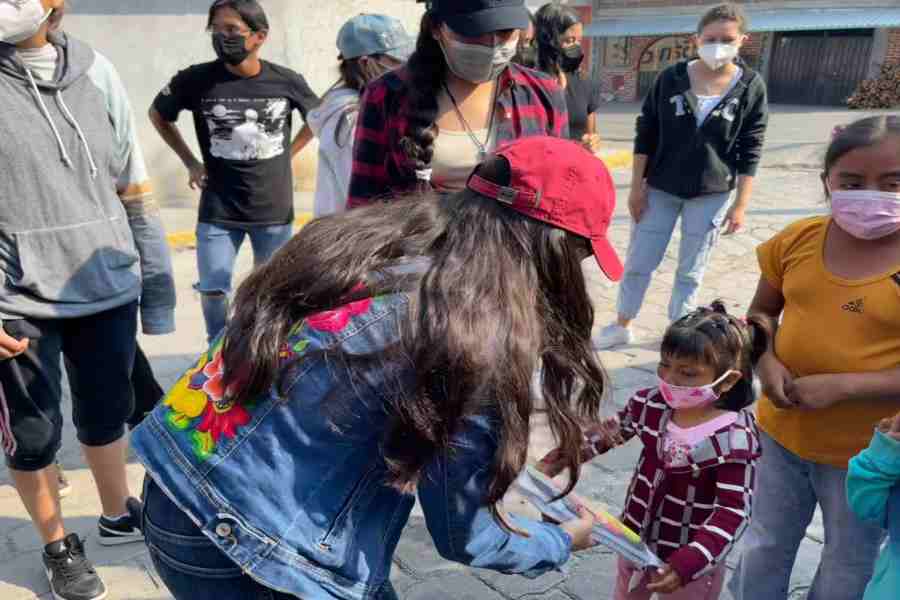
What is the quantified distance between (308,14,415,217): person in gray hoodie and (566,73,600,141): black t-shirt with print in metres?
1.35

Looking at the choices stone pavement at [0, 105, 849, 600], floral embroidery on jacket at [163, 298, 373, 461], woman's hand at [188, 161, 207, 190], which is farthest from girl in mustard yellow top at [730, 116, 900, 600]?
woman's hand at [188, 161, 207, 190]

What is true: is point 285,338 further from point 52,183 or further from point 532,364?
point 52,183

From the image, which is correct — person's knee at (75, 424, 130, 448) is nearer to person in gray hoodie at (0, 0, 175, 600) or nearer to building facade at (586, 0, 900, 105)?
person in gray hoodie at (0, 0, 175, 600)

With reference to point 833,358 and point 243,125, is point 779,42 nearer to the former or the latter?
point 243,125

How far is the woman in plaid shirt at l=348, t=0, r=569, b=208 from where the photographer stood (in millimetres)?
2271

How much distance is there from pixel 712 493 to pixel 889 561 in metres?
0.47

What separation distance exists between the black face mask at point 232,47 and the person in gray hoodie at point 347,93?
496mm

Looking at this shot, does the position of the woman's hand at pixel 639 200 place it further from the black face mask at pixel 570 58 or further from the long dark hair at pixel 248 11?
the long dark hair at pixel 248 11

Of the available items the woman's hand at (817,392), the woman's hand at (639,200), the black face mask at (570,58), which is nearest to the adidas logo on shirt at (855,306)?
the woman's hand at (817,392)

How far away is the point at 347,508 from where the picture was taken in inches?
52.1

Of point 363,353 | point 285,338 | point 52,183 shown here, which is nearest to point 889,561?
point 363,353

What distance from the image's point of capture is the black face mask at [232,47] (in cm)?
336

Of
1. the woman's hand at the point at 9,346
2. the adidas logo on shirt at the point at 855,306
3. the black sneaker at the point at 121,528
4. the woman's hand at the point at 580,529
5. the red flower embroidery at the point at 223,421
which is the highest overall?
the red flower embroidery at the point at 223,421

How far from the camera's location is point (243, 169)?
345cm
